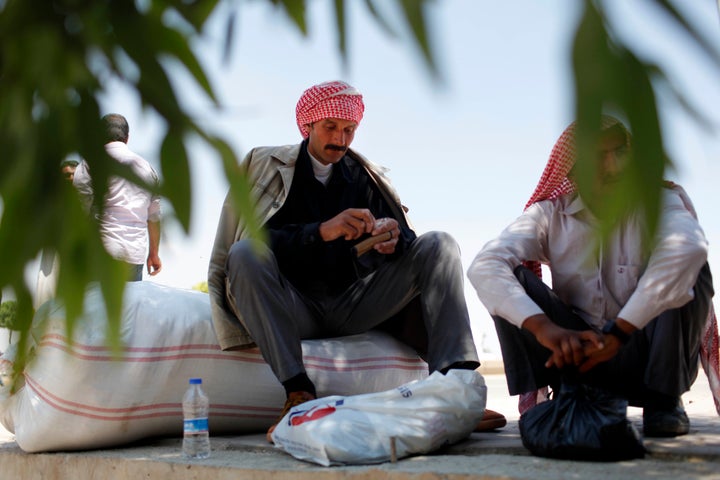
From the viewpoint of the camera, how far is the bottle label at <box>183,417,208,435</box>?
2.97m

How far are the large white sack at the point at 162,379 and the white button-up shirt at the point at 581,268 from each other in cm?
75

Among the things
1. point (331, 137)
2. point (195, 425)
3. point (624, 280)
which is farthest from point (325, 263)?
point (624, 280)

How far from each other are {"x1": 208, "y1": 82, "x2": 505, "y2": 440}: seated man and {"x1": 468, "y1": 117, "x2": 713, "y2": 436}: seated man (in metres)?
0.28

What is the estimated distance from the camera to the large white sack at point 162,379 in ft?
10.6

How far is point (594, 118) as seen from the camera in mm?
776

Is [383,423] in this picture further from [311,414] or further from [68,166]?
[68,166]

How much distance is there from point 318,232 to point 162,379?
780 mm

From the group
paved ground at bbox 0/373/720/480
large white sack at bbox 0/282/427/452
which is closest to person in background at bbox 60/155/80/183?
paved ground at bbox 0/373/720/480

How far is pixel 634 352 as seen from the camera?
302 centimetres

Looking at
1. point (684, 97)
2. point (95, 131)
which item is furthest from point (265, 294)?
point (684, 97)

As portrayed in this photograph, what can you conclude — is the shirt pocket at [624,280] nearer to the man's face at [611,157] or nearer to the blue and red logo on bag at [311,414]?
the blue and red logo on bag at [311,414]

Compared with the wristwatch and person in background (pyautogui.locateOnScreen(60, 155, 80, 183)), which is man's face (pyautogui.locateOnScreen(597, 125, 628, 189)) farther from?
the wristwatch

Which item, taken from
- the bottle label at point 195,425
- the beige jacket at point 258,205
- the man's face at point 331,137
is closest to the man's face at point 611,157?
the bottle label at point 195,425

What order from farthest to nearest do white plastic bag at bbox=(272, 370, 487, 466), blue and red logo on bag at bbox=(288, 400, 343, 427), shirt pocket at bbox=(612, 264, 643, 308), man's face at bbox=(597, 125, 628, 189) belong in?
shirt pocket at bbox=(612, 264, 643, 308) < blue and red logo on bag at bbox=(288, 400, 343, 427) < white plastic bag at bbox=(272, 370, 487, 466) < man's face at bbox=(597, 125, 628, 189)
